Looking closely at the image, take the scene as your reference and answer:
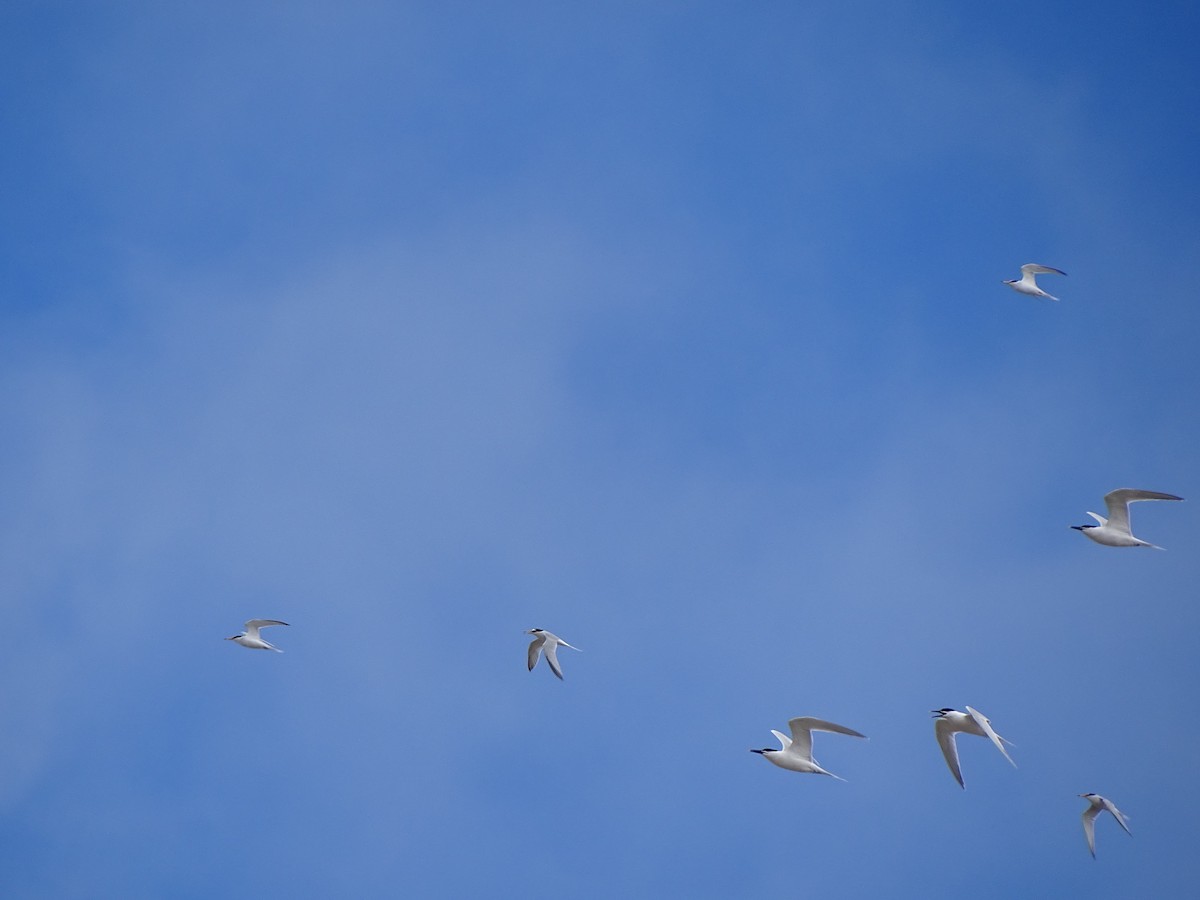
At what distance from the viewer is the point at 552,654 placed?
2672 cm

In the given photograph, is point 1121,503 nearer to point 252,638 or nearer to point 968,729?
point 968,729

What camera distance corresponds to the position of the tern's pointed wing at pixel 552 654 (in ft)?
86.8

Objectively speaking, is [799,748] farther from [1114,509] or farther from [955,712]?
[1114,509]

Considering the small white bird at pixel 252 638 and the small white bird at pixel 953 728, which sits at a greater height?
the small white bird at pixel 252 638

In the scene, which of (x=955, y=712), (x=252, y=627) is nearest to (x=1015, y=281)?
(x=955, y=712)

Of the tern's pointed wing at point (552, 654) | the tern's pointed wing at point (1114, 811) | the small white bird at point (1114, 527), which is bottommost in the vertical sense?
the tern's pointed wing at point (1114, 811)

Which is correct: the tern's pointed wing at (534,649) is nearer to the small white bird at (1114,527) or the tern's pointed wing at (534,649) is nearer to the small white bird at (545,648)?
the small white bird at (545,648)

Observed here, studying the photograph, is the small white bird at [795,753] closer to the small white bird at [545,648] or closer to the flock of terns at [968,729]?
the flock of terns at [968,729]

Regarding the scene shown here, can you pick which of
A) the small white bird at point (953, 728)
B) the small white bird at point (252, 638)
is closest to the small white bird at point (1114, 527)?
the small white bird at point (953, 728)

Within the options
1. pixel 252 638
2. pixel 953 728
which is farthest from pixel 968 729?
pixel 252 638

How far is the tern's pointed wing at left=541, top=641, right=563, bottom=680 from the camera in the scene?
2645 centimetres

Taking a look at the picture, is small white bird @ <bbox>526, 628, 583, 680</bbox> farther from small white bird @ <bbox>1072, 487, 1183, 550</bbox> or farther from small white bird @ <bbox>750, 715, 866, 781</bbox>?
small white bird @ <bbox>1072, 487, 1183, 550</bbox>

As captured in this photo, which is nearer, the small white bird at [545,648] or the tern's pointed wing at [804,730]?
the tern's pointed wing at [804,730]

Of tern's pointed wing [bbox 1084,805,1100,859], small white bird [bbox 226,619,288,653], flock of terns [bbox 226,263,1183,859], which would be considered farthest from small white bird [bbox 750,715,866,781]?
small white bird [bbox 226,619,288,653]
